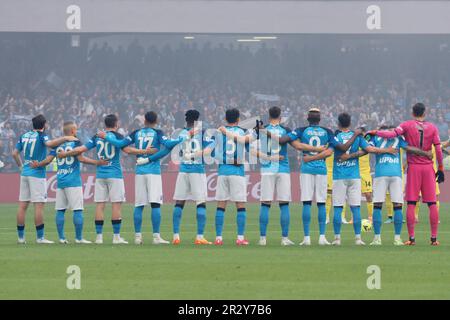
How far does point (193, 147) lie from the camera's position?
61.4 ft

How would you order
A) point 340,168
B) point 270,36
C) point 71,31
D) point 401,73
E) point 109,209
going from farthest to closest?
point 401,73 → point 270,36 → point 71,31 → point 109,209 → point 340,168

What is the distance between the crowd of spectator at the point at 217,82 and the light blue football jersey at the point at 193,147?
20.8m

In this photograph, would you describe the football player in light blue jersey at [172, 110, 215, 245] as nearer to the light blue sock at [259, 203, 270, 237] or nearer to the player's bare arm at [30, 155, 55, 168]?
the light blue sock at [259, 203, 270, 237]

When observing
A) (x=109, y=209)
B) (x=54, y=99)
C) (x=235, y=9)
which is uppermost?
(x=235, y=9)

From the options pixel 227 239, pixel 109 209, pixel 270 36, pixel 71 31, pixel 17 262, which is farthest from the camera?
pixel 270 36

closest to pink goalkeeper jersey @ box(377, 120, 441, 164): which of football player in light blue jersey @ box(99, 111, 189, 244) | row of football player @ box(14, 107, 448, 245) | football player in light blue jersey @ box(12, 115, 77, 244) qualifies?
row of football player @ box(14, 107, 448, 245)

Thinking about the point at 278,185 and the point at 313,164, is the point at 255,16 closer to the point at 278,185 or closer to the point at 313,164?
the point at 313,164

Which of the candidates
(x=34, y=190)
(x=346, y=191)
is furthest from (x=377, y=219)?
(x=34, y=190)

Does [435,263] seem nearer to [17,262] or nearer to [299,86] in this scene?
[17,262]

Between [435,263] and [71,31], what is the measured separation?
25.1 m

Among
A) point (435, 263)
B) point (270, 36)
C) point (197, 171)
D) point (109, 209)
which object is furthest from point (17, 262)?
point (270, 36)

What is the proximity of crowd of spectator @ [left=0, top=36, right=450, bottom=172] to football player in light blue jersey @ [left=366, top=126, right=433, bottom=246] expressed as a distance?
2134 cm

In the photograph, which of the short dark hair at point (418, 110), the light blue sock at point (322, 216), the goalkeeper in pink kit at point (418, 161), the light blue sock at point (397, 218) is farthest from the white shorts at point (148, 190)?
the short dark hair at point (418, 110)
